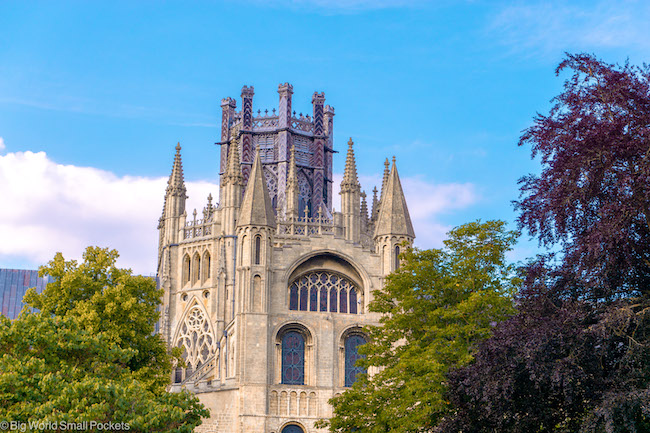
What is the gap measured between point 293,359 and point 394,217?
940 cm

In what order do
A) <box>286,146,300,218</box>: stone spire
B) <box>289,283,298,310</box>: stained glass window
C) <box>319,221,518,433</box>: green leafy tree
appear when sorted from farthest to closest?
<box>286,146,300,218</box>: stone spire → <box>289,283,298,310</box>: stained glass window → <box>319,221,518,433</box>: green leafy tree

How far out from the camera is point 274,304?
4644 centimetres

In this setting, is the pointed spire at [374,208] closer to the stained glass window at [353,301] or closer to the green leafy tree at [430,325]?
the stained glass window at [353,301]

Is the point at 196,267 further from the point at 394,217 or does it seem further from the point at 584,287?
the point at 584,287

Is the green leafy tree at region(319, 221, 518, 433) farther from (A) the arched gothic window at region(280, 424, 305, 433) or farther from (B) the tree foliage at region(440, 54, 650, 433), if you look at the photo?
(A) the arched gothic window at region(280, 424, 305, 433)

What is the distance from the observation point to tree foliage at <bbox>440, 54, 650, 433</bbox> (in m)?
22.0

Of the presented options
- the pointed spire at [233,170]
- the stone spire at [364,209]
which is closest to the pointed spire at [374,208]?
the stone spire at [364,209]

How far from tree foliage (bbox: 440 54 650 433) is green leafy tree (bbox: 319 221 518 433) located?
4.35m

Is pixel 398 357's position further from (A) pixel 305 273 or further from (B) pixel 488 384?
(A) pixel 305 273

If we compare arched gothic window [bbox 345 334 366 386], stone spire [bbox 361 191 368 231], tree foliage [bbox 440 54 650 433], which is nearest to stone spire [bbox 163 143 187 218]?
stone spire [bbox 361 191 368 231]

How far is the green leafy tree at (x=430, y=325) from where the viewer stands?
1186 inches

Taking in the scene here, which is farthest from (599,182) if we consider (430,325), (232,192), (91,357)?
(232,192)

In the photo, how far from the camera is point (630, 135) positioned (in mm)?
23047

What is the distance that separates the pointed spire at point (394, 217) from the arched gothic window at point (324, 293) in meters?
3.37
